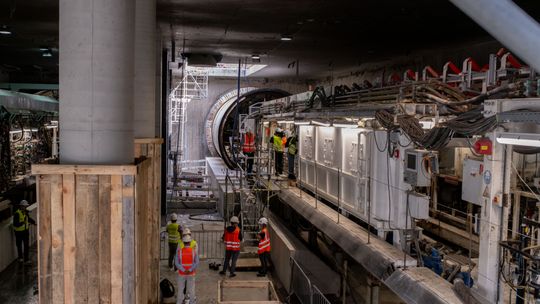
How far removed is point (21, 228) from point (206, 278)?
422 cm

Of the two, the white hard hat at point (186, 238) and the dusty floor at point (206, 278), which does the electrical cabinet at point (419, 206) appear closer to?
the white hard hat at point (186, 238)

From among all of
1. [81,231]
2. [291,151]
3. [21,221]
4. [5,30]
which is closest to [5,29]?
[5,30]

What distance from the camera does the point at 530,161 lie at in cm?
912

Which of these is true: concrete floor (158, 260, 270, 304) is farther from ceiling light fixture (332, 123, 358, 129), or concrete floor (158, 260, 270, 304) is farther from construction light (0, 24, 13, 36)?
construction light (0, 24, 13, 36)

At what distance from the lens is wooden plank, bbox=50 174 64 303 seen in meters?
4.92

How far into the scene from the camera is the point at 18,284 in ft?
37.2

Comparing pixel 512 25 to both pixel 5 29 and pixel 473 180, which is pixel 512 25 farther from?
pixel 5 29

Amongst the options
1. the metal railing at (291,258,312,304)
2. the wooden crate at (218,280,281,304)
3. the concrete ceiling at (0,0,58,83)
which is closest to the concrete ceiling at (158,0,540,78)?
the concrete ceiling at (0,0,58,83)

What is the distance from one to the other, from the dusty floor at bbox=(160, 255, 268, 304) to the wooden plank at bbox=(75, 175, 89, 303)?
5.46 meters

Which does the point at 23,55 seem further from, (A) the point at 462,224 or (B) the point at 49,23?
(A) the point at 462,224

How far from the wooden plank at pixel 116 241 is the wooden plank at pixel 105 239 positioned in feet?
0.10

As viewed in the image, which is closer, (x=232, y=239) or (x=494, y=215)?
(x=494, y=215)

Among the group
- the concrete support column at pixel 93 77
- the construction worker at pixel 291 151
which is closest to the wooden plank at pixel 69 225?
the concrete support column at pixel 93 77

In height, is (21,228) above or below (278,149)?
below
